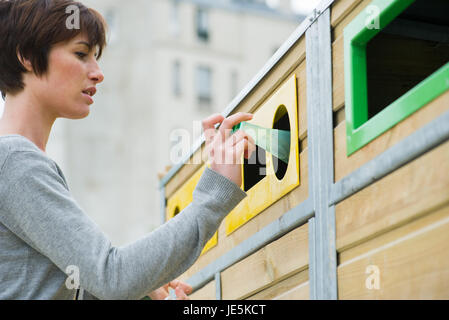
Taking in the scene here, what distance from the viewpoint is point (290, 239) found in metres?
2.10

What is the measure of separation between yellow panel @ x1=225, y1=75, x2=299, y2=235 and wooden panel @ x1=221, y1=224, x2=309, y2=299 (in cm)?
13

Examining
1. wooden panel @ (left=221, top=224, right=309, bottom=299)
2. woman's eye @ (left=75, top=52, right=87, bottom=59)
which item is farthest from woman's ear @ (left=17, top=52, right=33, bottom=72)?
wooden panel @ (left=221, top=224, right=309, bottom=299)

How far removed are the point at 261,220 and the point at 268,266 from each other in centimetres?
16

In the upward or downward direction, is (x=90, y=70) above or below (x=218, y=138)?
above

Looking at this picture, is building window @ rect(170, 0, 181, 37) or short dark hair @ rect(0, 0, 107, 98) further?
building window @ rect(170, 0, 181, 37)

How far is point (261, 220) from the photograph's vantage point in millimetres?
2334

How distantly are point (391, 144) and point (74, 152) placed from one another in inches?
815

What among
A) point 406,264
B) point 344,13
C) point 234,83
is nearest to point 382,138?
point 406,264

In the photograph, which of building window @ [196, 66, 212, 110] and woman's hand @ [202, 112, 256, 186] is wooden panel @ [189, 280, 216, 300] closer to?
woman's hand @ [202, 112, 256, 186]

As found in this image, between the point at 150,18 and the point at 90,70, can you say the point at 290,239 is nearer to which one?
the point at 90,70

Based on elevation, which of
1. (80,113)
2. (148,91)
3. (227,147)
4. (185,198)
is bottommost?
(227,147)

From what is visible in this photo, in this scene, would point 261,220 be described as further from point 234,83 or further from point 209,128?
point 234,83

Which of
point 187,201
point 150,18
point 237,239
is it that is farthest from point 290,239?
point 150,18

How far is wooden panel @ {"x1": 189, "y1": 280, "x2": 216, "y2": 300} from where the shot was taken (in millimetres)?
2819
